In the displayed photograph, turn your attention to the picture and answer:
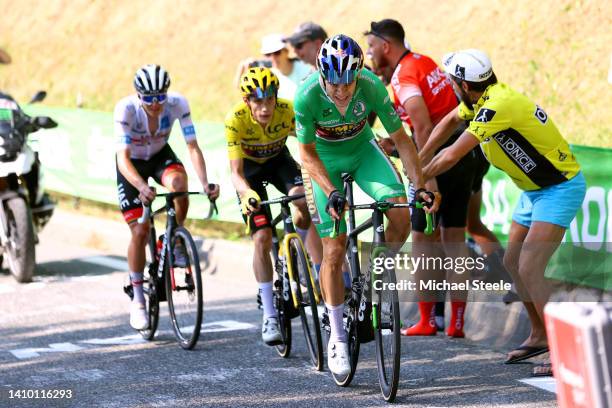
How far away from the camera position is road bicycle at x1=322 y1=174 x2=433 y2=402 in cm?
602

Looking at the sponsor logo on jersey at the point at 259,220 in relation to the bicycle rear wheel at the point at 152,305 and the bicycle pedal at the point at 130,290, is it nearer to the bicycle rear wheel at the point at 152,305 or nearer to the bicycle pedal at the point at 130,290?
the bicycle rear wheel at the point at 152,305

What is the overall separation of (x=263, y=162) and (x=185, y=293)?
3.67ft

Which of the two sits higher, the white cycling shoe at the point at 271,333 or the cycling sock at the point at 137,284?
the cycling sock at the point at 137,284

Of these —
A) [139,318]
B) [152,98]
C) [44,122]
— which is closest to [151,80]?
[152,98]

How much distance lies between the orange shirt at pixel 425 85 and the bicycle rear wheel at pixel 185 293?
1.90 metres

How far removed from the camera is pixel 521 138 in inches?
261

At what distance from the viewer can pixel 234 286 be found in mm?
10617

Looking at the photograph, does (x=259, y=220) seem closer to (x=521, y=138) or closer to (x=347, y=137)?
(x=347, y=137)

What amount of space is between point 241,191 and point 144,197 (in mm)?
847

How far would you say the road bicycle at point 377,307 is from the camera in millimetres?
6020

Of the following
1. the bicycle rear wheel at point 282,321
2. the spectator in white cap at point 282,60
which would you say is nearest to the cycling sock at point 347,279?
the bicycle rear wheel at point 282,321

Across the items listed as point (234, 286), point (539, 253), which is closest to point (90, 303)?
point (234, 286)

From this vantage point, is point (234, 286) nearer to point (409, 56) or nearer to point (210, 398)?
point (409, 56)

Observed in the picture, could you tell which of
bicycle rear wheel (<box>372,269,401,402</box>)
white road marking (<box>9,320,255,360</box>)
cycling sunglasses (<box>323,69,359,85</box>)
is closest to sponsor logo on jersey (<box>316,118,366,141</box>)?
cycling sunglasses (<box>323,69,359,85</box>)
